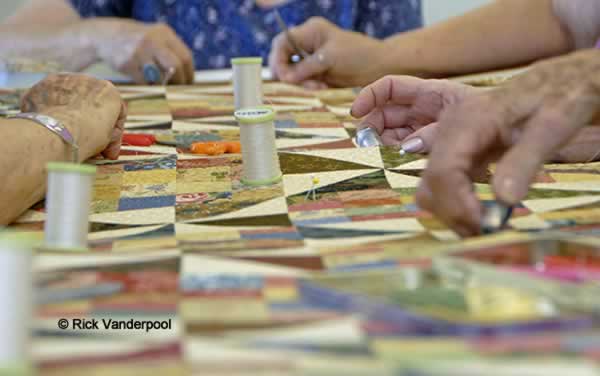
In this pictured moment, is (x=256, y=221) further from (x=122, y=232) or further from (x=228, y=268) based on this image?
(x=228, y=268)

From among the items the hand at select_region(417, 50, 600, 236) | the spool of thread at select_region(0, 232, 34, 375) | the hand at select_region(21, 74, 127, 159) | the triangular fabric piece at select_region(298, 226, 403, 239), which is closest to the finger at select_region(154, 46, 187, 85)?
the hand at select_region(21, 74, 127, 159)

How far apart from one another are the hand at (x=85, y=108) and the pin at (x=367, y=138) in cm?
41

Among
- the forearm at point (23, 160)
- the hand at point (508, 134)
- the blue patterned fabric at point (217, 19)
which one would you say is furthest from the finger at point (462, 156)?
the blue patterned fabric at point (217, 19)

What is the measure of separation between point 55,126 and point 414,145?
0.54 m

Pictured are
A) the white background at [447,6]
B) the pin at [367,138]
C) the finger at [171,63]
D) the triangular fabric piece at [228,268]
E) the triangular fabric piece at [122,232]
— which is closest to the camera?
the triangular fabric piece at [228,268]

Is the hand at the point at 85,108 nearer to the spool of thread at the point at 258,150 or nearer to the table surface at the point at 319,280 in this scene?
the table surface at the point at 319,280

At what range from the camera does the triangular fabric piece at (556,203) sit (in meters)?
1.08

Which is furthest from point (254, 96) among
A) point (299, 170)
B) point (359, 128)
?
point (299, 170)

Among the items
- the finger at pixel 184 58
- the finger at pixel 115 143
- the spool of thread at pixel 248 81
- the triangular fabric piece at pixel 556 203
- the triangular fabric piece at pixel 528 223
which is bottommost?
the triangular fabric piece at pixel 528 223

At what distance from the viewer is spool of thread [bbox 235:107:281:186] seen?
1.27m

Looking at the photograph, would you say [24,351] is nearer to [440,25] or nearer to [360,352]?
[360,352]

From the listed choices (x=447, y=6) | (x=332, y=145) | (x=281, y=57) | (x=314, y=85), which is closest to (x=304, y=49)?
(x=281, y=57)

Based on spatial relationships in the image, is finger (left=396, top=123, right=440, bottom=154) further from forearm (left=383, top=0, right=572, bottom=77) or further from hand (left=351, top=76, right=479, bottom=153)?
forearm (left=383, top=0, right=572, bottom=77)

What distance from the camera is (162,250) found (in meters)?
0.93
